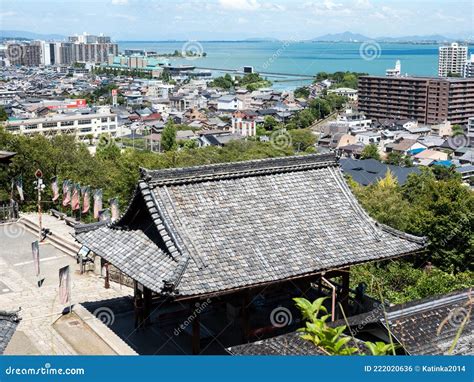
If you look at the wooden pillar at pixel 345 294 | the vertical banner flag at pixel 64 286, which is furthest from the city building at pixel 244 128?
the wooden pillar at pixel 345 294

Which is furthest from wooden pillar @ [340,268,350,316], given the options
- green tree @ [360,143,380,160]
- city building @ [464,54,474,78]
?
city building @ [464,54,474,78]

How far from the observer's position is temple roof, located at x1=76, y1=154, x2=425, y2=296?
13648 millimetres

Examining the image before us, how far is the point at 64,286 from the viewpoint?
60.8ft

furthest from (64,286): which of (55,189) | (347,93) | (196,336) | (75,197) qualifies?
(347,93)

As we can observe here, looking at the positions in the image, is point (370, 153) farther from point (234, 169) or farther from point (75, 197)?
point (234, 169)

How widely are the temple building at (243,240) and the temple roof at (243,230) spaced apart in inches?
1.0

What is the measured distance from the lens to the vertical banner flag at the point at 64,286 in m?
18.3

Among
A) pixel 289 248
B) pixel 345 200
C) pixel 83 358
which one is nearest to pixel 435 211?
pixel 345 200

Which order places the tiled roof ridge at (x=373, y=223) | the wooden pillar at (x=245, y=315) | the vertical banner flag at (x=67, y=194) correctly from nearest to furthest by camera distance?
the wooden pillar at (x=245, y=315)
the tiled roof ridge at (x=373, y=223)
the vertical banner flag at (x=67, y=194)

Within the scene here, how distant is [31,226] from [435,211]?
20.2 meters

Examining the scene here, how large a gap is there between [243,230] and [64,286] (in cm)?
684

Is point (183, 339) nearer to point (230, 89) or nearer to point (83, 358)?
point (83, 358)

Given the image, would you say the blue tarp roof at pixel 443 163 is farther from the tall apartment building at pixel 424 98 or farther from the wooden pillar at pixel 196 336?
the wooden pillar at pixel 196 336

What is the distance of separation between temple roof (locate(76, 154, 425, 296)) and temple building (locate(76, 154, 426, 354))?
0.03 metres
